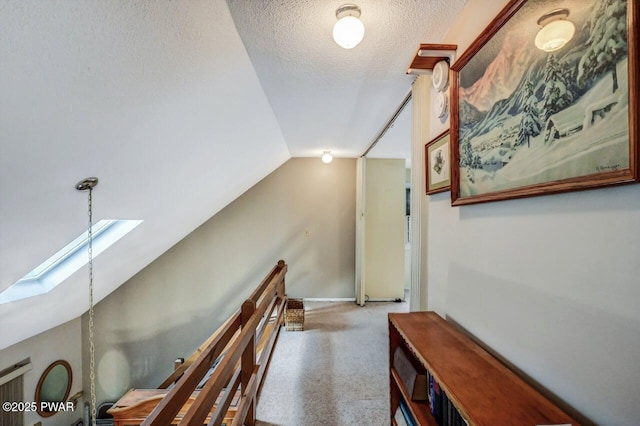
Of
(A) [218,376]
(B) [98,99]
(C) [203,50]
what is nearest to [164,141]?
(B) [98,99]

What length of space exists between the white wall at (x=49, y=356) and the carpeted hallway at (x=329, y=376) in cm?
264

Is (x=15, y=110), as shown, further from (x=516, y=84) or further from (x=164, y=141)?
(x=516, y=84)

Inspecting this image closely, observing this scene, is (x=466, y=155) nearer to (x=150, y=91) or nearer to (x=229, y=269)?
(x=150, y=91)

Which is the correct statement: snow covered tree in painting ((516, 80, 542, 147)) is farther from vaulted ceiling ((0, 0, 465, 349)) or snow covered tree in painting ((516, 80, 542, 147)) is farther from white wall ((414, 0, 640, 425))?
vaulted ceiling ((0, 0, 465, 349))

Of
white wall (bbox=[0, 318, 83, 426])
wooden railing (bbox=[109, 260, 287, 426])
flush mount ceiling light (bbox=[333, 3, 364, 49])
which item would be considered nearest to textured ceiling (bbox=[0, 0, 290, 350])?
white wall (bbox=[0, 318, 83, 426])

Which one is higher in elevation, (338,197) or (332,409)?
(338,197)

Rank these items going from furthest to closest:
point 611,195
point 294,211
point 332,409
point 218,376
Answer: point 294,211, point 332,409, point 218,376, point 611,195

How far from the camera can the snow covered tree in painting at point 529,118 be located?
2.62 ft

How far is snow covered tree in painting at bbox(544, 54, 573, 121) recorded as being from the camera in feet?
2.31

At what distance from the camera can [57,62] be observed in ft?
3.06

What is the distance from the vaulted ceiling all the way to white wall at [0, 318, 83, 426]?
1.01ft

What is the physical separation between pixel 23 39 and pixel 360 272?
12.3ft

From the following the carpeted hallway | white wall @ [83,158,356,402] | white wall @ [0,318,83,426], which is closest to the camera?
the carpeted hallway

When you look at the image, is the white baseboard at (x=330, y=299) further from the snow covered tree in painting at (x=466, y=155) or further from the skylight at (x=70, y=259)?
the snow covered tree in painting at (x=466, y=155)
